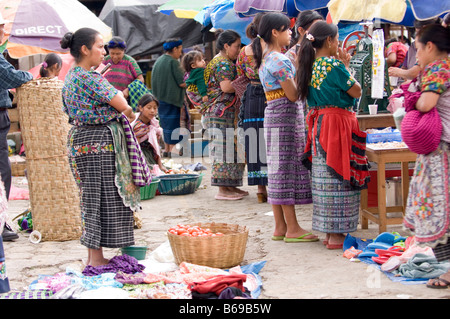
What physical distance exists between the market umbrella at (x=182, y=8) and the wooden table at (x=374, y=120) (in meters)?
7.04

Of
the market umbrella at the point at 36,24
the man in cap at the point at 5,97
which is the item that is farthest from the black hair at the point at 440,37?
the market umbrella at the point at 36,24

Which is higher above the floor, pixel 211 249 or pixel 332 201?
pixel 332 201

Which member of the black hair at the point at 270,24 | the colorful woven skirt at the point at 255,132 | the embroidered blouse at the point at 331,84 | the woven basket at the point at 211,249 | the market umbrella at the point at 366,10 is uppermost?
the market umbrella at the point at 366,10

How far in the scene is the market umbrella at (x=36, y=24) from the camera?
965cm

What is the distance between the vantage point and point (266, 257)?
5.41 metres

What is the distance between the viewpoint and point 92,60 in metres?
5.05

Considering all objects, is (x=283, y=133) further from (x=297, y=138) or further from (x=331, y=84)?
(x=331, y=84)

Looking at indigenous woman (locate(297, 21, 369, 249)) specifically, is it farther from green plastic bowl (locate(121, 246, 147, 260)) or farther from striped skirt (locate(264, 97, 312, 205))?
green plastic bowl (locate(121, 246, 147, 260))

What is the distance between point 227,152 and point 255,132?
1081mm

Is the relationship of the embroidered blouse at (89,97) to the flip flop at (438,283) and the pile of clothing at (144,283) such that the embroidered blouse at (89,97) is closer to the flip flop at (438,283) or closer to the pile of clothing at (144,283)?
the pile of clothing at (144,283)

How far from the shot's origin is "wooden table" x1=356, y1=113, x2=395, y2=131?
6422mm

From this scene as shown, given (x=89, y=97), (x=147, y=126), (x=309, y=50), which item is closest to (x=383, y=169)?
(x=309, y=50)

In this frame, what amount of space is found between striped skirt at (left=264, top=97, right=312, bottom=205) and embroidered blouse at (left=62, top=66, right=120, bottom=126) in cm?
151

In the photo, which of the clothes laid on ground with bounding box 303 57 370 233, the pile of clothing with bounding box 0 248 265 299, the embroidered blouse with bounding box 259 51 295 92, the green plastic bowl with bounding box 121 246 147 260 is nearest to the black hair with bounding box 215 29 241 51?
Answer: the embroidered blouse with bounding box 259 51 295 92
